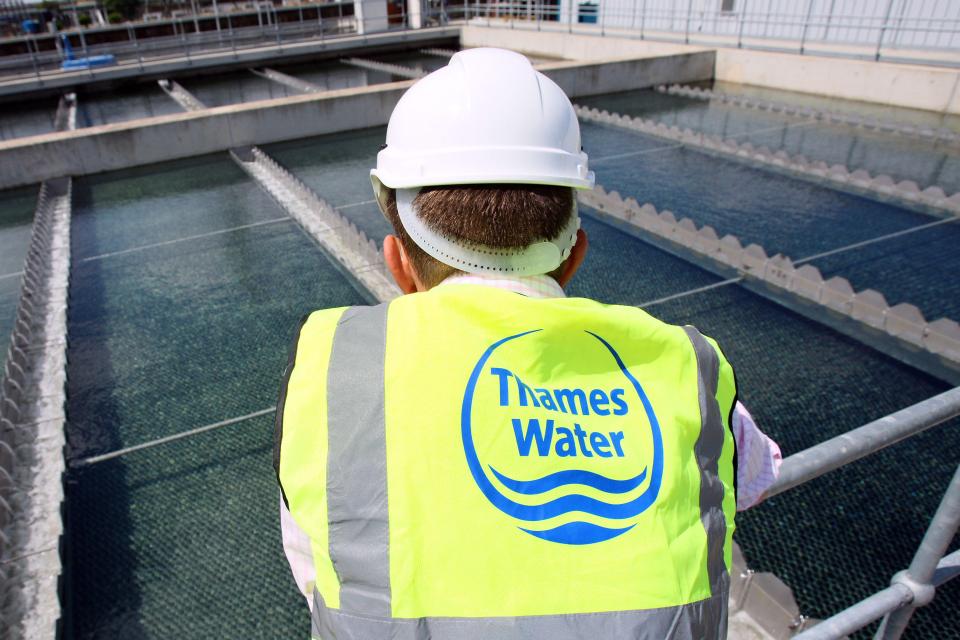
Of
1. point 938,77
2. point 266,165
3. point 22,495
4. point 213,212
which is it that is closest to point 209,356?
point 22,495

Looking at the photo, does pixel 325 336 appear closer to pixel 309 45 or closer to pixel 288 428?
pixel 288 428

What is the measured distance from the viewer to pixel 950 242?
5270mm

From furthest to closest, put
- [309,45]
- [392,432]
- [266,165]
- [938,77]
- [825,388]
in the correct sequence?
[309,45]
[938,77]
[266,165]
[825,388]
[392,432]

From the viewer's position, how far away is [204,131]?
8781 millimetres

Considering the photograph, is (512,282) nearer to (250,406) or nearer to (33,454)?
(250,406)

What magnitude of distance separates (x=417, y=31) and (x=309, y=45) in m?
3.40

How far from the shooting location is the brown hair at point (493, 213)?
103cm

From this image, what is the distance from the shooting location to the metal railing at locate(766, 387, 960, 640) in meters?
1.29

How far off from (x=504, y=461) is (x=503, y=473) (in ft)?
0.05

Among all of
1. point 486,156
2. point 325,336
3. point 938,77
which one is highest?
point 486,156

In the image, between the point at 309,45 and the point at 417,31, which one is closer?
the point at 309,45

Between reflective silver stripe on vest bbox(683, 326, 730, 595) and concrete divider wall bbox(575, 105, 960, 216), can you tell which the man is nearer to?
reflective silver stripe on vest bbox(683, 326, 730, 595)

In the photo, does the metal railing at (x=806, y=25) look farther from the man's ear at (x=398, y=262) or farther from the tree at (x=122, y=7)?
the tree at (x=122, y=7)

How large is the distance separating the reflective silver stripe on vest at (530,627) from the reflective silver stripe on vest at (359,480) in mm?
22
